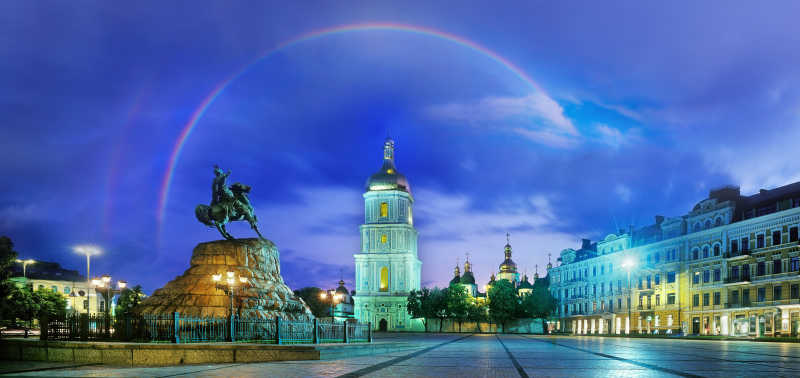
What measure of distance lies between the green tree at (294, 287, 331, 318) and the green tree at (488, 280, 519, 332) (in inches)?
1627

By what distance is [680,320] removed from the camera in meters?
65.0

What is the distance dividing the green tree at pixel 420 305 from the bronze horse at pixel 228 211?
2902 inches

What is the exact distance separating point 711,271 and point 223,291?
165 feet

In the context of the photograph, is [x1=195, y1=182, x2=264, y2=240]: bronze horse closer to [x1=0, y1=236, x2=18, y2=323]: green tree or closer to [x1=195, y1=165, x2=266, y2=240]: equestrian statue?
[x1=195, y1=165, x2=266, y2=240]: equestrian statue

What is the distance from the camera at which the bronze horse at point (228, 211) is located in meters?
31.2

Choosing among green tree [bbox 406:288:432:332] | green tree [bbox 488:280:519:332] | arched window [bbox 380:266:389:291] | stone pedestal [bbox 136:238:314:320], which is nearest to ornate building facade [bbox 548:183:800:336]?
green tree [bbox 488:280:519:332]

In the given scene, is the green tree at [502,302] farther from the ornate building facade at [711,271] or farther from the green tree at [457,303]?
the ornate building facade at [711,271]

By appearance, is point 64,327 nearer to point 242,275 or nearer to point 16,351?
point 16,351

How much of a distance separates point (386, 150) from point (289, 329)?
9833 cm

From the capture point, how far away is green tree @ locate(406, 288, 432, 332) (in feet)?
340

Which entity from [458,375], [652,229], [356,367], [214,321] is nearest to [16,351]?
[214,321]

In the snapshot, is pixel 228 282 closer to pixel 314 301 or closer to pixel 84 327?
pixel 84 327

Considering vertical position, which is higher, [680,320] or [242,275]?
[242,275]

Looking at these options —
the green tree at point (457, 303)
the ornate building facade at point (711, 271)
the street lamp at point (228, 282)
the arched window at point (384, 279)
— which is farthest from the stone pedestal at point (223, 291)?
the arched window at point (384, 279)
